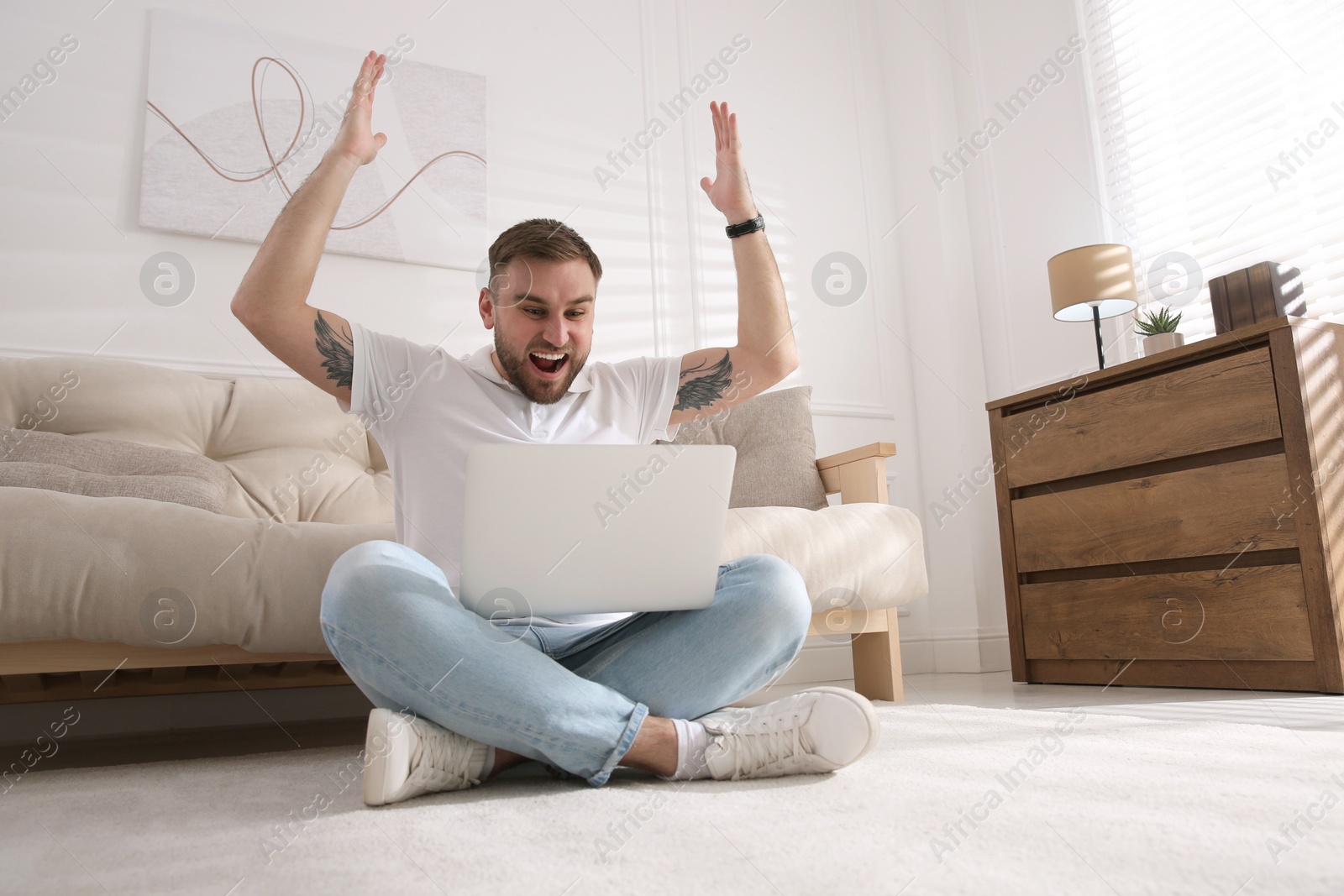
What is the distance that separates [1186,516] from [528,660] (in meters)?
1.64

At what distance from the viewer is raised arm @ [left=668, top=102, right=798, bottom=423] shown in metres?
1.29

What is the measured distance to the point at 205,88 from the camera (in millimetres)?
2434

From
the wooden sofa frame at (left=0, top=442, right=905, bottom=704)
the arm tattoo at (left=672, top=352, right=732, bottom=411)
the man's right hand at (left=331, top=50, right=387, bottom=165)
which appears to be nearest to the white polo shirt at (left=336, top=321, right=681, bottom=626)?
the arm tattoo at (left=672, top=352, right=732, bottom=411)

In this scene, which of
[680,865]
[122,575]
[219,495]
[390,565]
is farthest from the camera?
[219,495]

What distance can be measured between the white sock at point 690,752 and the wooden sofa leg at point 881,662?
3.62ft

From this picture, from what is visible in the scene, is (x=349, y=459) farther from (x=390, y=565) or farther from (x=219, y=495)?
(x=390, y=565)

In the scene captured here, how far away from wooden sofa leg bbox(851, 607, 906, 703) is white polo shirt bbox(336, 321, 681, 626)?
989 mm

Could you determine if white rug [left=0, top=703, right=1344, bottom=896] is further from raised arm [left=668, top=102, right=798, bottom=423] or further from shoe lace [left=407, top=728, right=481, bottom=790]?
raised arm [left=668, top=102, right=798, bottom=423]

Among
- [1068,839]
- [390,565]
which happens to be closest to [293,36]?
[390,565]

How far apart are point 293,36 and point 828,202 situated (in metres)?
1.86

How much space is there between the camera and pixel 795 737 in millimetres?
975

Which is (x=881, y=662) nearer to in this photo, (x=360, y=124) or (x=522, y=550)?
(x=522, y=550)

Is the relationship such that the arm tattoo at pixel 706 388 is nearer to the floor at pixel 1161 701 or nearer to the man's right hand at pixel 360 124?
the man's right hand at pixel 360 124

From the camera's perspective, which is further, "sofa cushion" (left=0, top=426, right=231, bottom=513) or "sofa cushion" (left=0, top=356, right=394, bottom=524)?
"sofa cushion" (left=0, top=356, right=394, bottom=524)
